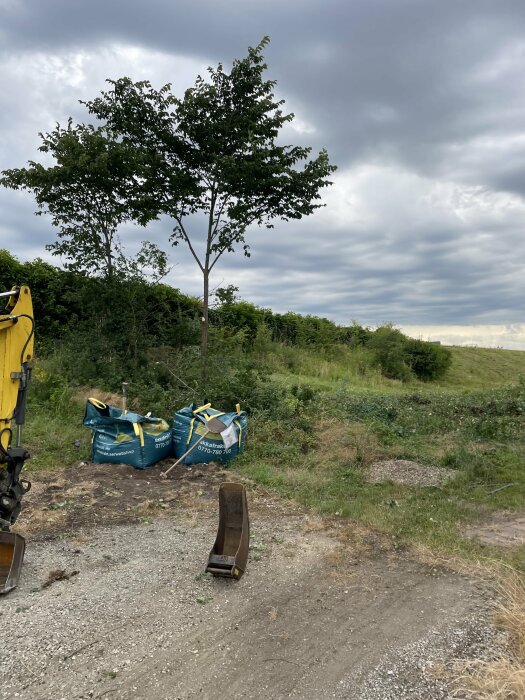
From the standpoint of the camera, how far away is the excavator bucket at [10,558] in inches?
136

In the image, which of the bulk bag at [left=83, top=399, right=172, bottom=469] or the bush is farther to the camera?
the bush

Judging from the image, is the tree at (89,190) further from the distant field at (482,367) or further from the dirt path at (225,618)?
the distant field at (482,367)

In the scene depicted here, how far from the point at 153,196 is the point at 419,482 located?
6628 mm

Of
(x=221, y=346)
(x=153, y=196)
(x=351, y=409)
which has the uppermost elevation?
(x=153, y=196)

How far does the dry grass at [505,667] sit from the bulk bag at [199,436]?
12.7ft

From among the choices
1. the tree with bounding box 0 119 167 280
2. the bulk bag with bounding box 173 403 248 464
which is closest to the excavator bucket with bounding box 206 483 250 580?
Answer: the bulk bag with bounding box 173 403 248 464

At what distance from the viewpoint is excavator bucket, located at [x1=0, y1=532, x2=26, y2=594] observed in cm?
346

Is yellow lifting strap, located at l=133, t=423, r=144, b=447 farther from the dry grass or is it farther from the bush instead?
the bush

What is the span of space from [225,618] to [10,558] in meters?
1.54

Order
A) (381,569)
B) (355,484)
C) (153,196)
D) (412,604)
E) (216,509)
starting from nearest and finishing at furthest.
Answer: (412,604), (381,569), (216,509), (355,484), (153,196)

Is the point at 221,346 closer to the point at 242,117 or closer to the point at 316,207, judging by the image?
the point at 316,207

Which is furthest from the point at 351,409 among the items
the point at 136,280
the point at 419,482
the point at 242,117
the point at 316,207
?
the point at 242,117

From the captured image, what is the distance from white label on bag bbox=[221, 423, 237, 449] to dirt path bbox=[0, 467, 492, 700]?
5.84ft

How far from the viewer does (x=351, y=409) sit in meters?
8.87
